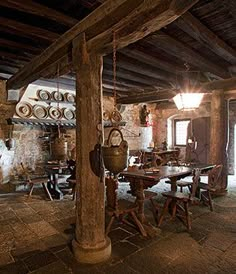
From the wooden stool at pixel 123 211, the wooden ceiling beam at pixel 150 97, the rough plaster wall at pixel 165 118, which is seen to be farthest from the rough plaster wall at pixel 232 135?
the wooden stool at pixel 123 211

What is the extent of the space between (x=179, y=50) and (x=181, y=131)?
6.06m

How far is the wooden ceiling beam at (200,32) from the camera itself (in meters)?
2.43

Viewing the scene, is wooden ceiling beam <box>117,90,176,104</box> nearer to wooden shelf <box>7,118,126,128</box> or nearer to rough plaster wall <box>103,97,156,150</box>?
rough plaster wall <box>103,97,156,150</box>

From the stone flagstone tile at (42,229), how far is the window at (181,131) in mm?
6746

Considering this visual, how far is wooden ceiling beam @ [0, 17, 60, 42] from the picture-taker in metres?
2.55

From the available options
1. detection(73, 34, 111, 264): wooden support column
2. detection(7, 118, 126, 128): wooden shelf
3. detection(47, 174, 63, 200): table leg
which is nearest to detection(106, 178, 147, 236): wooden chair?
detection(73, 34, 111, 264): wooden support column

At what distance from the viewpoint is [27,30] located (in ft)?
8.94

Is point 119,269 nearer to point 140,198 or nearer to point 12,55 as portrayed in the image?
point 140,198

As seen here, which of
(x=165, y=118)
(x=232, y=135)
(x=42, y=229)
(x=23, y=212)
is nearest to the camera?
(x=42, y=229)

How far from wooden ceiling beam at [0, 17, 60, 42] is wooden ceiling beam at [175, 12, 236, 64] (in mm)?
1567

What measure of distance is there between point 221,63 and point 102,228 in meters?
3.79

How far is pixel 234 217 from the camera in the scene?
3646 mm

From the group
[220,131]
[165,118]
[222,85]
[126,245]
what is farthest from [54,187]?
[165,118]

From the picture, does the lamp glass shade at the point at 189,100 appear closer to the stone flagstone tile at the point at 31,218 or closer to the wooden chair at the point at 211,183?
the wooden chair at the point at 211,183
